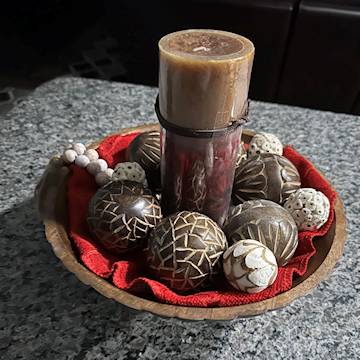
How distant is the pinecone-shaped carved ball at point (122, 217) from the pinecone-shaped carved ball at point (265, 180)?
0.11 meters

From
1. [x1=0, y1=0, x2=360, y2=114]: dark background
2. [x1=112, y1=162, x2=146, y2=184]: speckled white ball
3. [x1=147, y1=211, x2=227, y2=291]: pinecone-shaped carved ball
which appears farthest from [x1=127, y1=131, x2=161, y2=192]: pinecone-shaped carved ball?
[x1=0, y1=0, x2=360, y2=114]: dark background

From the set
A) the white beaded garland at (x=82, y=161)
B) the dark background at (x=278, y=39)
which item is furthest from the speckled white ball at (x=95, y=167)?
the dark background at (x=278, y=39)

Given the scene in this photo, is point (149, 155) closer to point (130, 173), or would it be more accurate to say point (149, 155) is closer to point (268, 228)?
point (130, 173)

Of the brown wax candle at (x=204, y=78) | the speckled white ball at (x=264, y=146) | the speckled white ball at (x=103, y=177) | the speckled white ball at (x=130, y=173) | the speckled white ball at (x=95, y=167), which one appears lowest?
the speckled white ball at (x=103, y=177)

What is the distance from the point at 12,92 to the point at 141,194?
1259mm

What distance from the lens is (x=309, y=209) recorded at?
0.53 meters

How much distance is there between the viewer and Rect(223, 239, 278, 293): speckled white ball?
0.45 metres

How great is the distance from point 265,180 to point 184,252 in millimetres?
148

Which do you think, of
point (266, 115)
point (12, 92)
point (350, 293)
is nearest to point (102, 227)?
point (350, 293)

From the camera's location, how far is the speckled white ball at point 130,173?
1.86 feet

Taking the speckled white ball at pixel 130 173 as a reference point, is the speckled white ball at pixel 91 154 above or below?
below

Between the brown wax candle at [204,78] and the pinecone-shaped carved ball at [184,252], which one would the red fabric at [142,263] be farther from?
the brown wax candle at [204,78]

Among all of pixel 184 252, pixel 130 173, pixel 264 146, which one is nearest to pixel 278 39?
pixel 264 146

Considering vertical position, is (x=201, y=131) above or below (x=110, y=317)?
above
